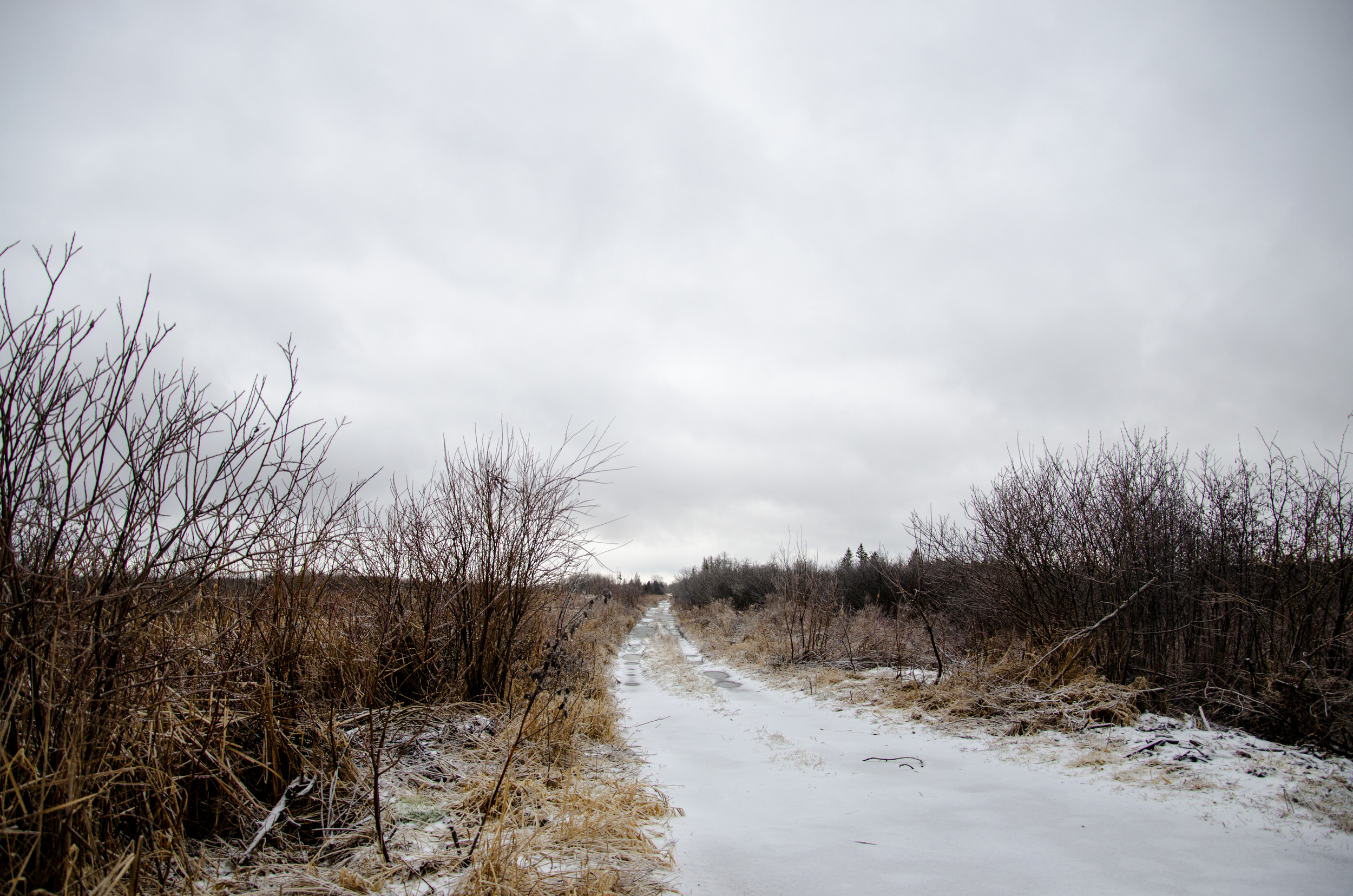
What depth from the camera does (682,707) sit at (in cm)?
957

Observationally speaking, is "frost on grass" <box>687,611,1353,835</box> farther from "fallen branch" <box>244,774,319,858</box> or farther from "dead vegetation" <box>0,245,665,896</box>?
"fallen branch" <box>244,774,319,858</box>

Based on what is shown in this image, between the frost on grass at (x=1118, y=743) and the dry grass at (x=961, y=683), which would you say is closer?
the frost on grass at (x=1118, y=743)

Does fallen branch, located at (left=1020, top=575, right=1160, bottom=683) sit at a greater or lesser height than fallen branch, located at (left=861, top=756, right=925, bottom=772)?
greater

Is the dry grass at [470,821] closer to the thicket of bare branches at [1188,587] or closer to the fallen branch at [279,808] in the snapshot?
the fallen branch at [279,808]

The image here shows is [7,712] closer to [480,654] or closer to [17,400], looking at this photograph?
[17,400]

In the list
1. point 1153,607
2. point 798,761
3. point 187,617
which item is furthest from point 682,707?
point 187,617

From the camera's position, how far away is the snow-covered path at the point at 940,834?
320 centimetres

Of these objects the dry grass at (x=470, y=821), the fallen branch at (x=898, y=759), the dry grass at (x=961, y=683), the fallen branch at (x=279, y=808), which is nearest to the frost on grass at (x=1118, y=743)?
the dry grass at (x=961, y=683)

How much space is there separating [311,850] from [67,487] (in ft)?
6.65

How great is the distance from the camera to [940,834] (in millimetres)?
3910

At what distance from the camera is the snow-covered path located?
320cm

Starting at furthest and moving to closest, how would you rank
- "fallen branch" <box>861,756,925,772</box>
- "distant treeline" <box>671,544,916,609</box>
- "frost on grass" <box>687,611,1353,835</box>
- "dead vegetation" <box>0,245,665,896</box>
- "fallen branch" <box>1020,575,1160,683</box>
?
"distant treeline" <box>671,544,916,609</box> < "fallen branch" <box>1020,575,1160,683</box> < "fallen branch" <box>861,756,925,772</box> < "frost on grass" <box>687,611,1353,835</box> < "dead vegetation" <box>0,245,665,896</box>

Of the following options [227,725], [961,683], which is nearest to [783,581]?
[961,683]

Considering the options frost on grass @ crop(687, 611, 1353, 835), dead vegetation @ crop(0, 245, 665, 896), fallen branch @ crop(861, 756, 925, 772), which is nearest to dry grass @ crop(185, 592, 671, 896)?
dead vegetation @ crop(0, 245, 665, 896)
